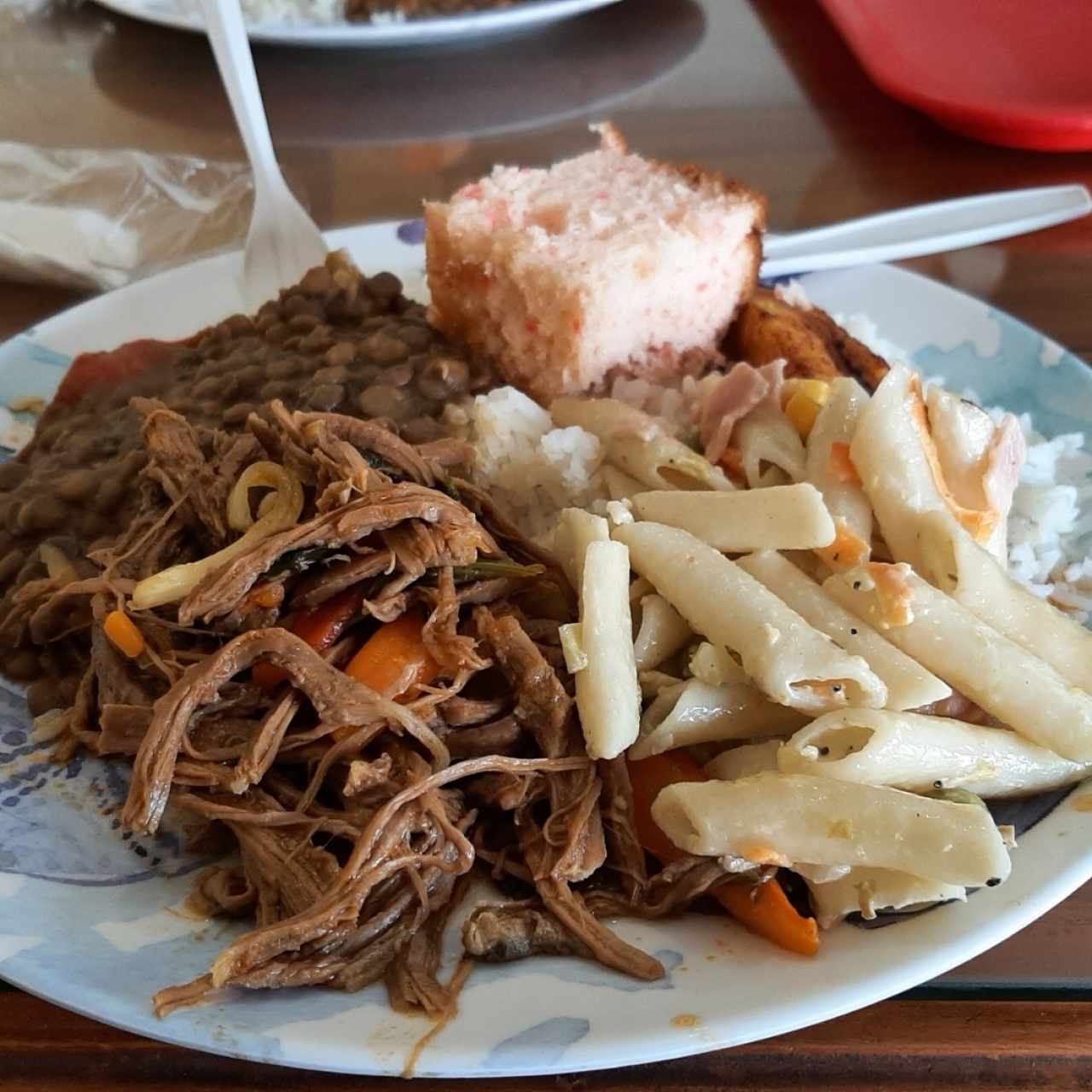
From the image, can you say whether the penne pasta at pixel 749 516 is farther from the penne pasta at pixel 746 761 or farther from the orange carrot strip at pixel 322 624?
the orange carrot strip at pixel 322 624

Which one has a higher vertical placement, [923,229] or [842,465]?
[842,465]

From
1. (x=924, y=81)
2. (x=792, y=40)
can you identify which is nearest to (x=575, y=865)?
(x=924, y=81)

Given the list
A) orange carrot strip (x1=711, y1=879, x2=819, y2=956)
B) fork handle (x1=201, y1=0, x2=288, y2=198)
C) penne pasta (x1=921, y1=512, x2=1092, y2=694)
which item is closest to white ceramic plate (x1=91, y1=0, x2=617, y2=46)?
fork handle (x1=201, y1=0, x2=288, y2=198)

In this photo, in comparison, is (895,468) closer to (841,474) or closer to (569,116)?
(841,474)

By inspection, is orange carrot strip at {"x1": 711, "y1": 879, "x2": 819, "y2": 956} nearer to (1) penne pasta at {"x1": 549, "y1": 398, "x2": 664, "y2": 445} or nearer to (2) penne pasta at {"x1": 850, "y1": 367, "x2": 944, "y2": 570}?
(2) penne pasta at {"x1": 850, "y1": 367, "x2": 944, "y2": 570}

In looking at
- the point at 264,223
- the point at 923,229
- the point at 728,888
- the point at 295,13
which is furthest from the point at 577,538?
the point at 295,13

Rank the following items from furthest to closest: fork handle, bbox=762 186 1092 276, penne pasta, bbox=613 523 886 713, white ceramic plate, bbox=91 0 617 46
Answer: white ceramic plate, bbox=91 0 617 46
fork handle, bbox=762 186 1092 276
penne pasta, bbox=613 523 886 713
